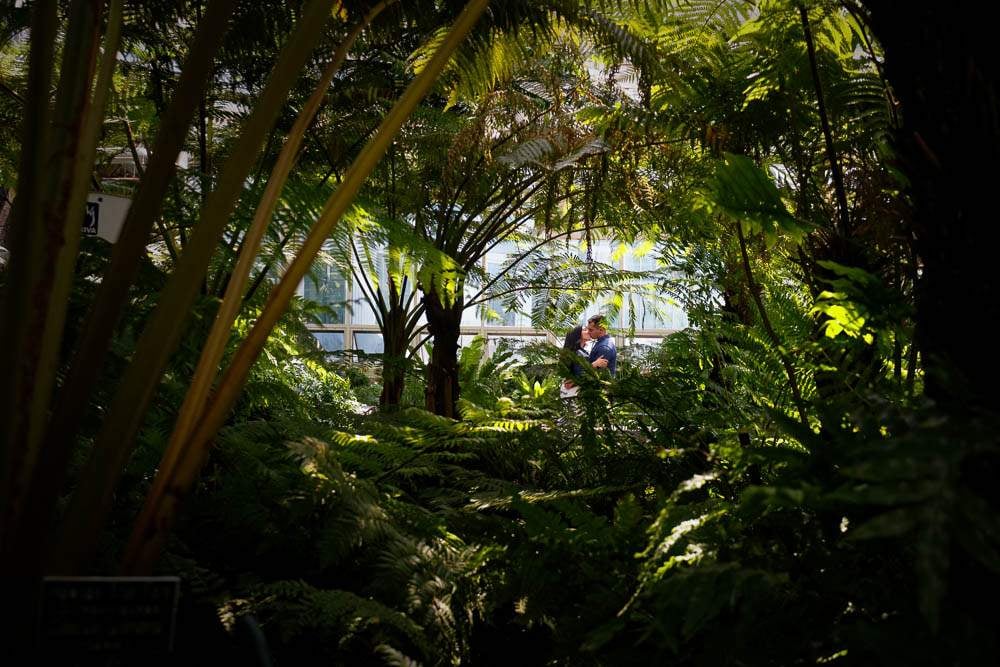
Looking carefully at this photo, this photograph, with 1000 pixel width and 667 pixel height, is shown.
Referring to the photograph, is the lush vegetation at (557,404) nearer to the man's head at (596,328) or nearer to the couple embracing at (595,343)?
the couple embracing at (595,343)

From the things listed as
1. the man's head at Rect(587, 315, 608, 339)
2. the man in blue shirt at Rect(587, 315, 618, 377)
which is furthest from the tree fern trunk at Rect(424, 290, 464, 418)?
the man's head at Rect(587, 315, 608, 339)

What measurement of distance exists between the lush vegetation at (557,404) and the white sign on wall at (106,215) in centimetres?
16

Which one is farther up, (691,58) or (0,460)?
(691,58)

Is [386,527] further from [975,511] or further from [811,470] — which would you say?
[975,511]

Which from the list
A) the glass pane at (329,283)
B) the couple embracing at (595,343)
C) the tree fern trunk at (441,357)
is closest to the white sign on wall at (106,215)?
the glass pane at (329,283)

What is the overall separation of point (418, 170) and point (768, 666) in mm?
3129

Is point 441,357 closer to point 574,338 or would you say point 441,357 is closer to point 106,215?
point 106,215

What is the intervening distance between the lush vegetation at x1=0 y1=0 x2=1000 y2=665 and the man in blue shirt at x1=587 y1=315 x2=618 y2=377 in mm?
1893

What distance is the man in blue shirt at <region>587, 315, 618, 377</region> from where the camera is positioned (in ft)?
14.6

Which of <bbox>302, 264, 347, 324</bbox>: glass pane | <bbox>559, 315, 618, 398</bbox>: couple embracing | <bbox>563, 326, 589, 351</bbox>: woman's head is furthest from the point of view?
<bbox>563, 326, 589, 351</bbox>: woman's head

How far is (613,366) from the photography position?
14.8ft

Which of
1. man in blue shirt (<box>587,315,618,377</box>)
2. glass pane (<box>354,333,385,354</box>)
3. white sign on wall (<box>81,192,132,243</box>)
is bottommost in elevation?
white sign on wall (<box>81,192,132,243</box>)

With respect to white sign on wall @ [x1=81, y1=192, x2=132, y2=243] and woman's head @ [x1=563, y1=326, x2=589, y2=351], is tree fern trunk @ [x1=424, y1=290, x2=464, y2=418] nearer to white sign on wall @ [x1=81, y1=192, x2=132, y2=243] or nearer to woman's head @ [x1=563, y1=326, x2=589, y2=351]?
white sign on wall @ [x1=81, y1=192, x2=132, y2=243]

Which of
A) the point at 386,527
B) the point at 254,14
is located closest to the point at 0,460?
Answer: the point at 386,527
